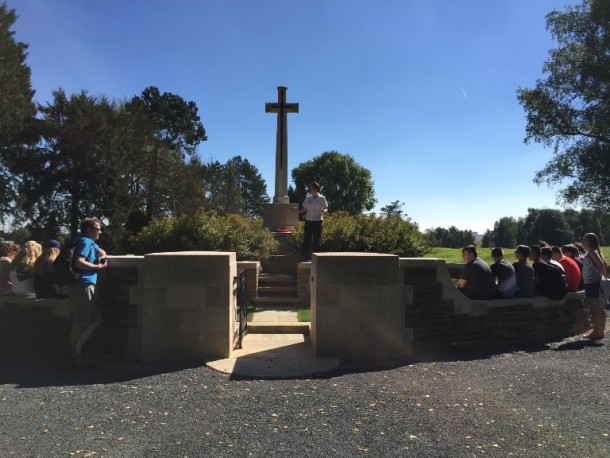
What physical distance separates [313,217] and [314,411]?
19.0 feet

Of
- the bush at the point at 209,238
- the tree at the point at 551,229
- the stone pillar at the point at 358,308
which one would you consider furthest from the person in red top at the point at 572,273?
the tree at the point at 551,229

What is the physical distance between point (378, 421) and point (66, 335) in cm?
442

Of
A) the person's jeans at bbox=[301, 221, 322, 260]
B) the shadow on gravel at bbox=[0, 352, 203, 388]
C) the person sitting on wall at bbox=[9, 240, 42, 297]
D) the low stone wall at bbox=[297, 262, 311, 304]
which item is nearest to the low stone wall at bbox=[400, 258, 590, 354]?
the shadow on gravel at bbox=[0, 352, 203, 388]

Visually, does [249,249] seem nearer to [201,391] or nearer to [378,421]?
[201,391]

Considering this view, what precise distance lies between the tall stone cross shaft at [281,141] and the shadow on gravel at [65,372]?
11.1 m

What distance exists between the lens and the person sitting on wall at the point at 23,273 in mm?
6785

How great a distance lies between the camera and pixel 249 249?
10.7 m

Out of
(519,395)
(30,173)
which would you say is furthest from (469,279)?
(30,173)

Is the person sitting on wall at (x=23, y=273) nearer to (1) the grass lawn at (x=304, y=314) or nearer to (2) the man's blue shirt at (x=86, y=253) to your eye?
(2) the man's blue shirt at (x=86, y=253)

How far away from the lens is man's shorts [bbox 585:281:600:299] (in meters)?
7.23

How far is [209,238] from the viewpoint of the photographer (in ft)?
34.0

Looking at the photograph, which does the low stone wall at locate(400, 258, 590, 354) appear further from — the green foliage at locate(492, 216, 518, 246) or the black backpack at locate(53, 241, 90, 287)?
the green foliage at locate(492, 216, 518, 246)

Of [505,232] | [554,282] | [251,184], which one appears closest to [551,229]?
[505,232]

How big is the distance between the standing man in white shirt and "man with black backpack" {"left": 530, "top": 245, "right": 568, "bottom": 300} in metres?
4.07
